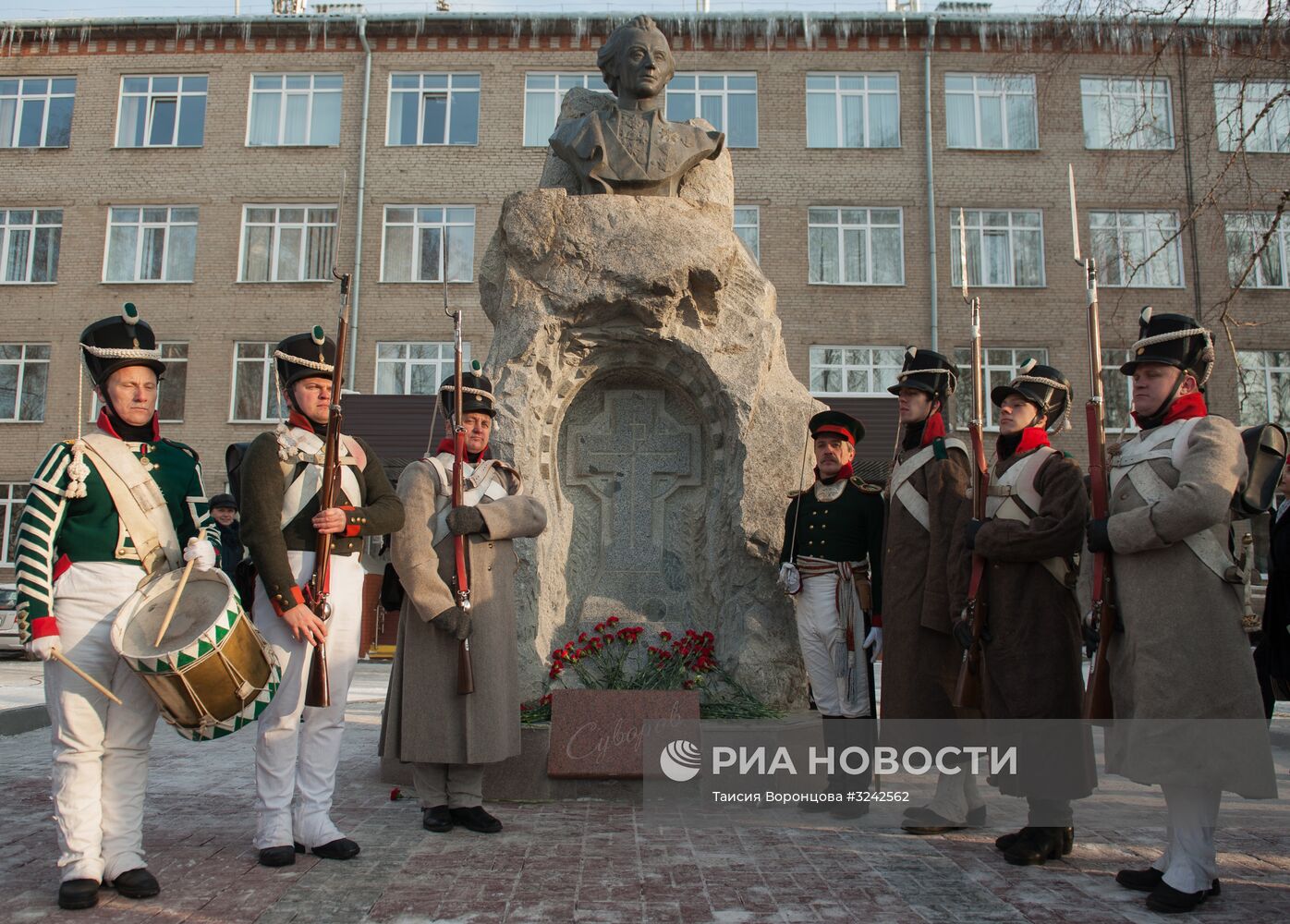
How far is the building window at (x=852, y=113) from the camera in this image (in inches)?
844

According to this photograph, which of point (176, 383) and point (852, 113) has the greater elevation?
point (852, 113)

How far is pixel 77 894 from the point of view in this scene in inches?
141

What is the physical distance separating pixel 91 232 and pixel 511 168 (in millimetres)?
8655

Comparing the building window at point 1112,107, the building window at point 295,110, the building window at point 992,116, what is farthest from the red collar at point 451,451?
the building window at point 1112,107

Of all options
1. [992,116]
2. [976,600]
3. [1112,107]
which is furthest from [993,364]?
[976,600]

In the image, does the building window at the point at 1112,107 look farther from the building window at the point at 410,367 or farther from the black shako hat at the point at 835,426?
the black shako hat at the point at 835,426

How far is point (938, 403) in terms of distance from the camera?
217 inches

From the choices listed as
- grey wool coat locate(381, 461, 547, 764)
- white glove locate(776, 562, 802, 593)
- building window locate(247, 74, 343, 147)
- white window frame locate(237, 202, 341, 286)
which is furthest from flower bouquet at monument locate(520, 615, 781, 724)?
building window locate(247, 74, 343, 147)

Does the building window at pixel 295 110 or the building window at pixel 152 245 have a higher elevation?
the building window at pixel 295 110

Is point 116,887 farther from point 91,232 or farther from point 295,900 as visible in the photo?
point 91,232

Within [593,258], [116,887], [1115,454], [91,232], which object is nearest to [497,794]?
[116,887]

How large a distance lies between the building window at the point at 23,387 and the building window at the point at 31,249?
1.75 metres

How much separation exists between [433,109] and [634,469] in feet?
56.8

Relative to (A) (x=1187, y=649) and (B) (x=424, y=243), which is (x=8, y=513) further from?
(A) (x=1187, y=649)
